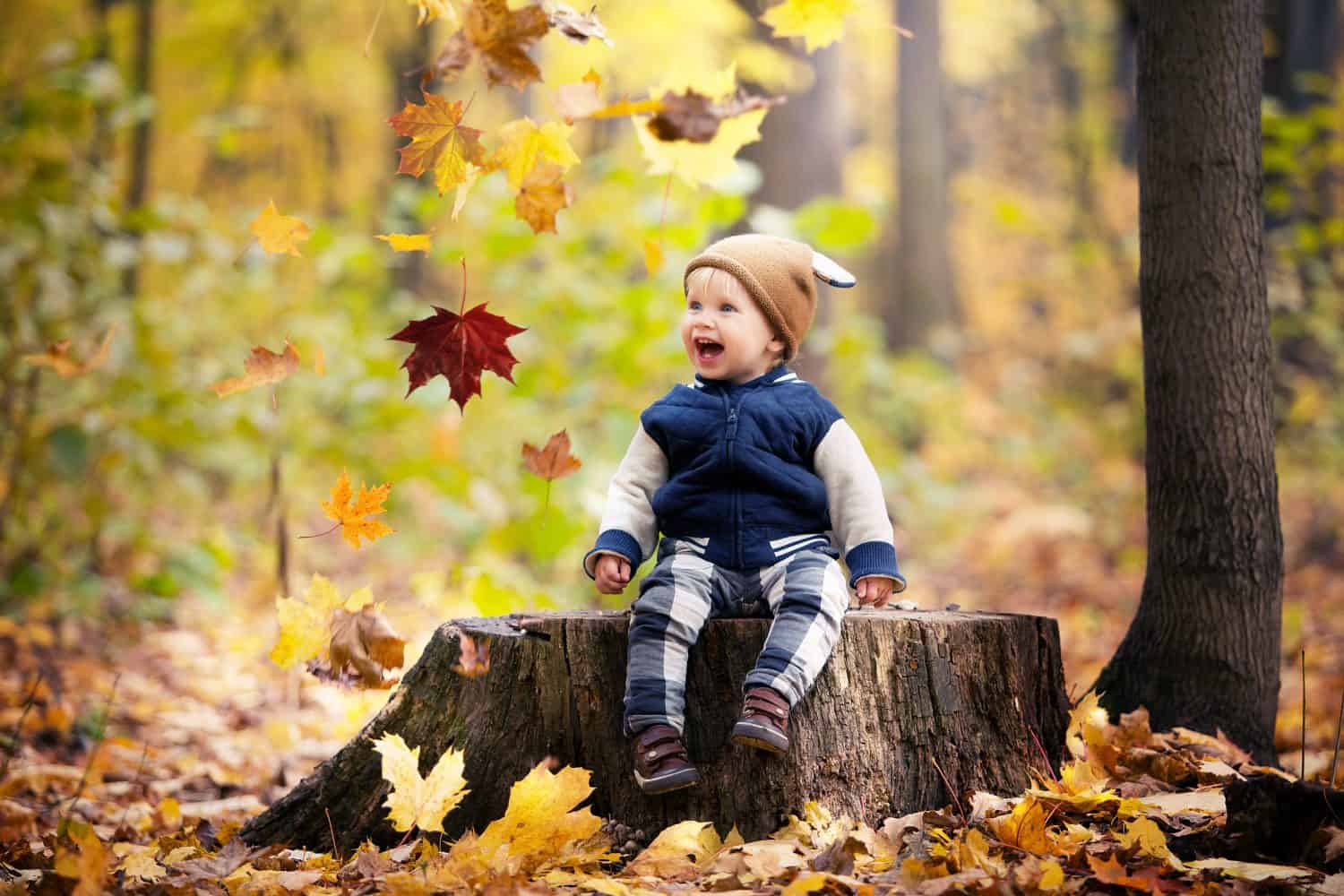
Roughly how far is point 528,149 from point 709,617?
3.94 feet

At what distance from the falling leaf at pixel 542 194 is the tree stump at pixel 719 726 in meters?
1.00

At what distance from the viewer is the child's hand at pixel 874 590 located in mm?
2754

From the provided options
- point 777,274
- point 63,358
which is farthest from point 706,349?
point 63,358

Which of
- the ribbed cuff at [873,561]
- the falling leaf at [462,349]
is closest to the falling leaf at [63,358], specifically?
the falling leaf at [462,349]

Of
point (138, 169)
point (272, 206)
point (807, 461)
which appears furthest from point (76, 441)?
point (138, 169)

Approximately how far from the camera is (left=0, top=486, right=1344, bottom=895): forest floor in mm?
2205

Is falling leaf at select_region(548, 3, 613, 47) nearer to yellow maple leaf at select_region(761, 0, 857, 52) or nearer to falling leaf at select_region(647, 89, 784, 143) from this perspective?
falling leaf at select_region(647, 89, 784, 143)

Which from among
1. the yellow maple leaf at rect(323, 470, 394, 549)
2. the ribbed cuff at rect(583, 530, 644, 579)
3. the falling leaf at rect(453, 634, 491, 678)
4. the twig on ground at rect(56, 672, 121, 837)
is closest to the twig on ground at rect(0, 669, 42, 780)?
the twig on ground at rect(56, 672, 121, 837)

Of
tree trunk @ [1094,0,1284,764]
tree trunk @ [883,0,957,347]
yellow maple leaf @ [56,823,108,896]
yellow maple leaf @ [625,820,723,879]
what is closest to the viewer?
yellow maple leaf @ [56,823,108,896]

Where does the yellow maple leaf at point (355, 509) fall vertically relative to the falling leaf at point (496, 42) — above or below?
below

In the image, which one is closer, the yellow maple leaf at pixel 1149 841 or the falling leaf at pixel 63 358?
the yellow maple leaf at pixel 1149 841

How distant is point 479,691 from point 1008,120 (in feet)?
72.9

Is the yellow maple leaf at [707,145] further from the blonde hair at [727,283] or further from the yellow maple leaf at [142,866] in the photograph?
the yellow maple leaf at [142,866]

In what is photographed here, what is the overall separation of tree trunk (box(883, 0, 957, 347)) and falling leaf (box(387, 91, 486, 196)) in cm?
1433
